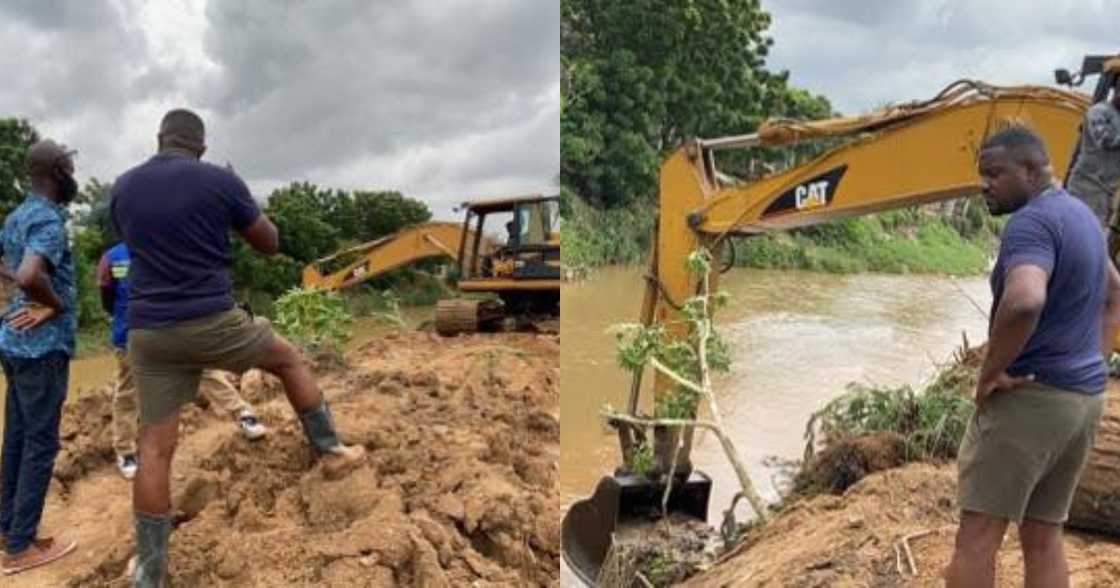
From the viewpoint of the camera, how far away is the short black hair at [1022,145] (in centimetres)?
304

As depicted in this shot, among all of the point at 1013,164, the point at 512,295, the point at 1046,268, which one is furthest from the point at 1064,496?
the point at 512,295

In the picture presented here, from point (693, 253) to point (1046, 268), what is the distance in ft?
9.85

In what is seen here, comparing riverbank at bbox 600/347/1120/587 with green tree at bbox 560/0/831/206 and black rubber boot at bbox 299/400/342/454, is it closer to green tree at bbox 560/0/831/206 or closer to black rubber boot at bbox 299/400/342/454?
black rubber boot at bbox 299/400/342/454

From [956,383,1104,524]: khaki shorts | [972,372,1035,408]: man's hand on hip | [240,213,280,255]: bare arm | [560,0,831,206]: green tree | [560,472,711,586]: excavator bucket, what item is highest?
[560,0,831,206]: green tree

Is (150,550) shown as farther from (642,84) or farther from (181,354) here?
(642,84)

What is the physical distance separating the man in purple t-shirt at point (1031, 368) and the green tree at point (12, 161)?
1651cm

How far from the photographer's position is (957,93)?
531 centimetres

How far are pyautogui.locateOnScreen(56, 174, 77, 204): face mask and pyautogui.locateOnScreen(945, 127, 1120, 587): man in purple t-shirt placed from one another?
3.59 m

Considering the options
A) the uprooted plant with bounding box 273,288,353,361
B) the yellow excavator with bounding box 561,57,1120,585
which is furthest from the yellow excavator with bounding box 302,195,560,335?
the yellow excavator with bounding box 561,57,1120,585

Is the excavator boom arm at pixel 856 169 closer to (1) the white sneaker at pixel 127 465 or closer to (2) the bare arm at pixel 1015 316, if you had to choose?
(2) the bare arm at pixel 1015 316

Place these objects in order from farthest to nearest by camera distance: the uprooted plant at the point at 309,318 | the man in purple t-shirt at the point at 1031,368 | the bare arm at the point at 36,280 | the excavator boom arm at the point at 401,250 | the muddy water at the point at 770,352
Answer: the excavator boom arm at the point at 401,250
the uprooted plant at the point at 309,318
the muddy water at the point at 770,352
the bare arm at the point at 36,280
the man in purple t-shirt at the point at 1031,368

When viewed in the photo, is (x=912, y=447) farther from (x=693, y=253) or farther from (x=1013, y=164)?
(x=1013, y=164)

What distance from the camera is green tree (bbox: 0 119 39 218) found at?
1717 cm

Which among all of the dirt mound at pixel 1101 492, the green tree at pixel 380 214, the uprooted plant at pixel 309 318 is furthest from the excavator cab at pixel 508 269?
the green tree at pixel 380 214
